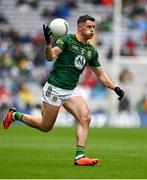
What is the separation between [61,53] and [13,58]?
64.4 feet

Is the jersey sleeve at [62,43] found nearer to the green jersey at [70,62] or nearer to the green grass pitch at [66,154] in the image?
the green jersey at [70,62]

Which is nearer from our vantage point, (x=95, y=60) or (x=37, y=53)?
(x=95, y=60)

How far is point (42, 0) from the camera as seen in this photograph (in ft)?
115

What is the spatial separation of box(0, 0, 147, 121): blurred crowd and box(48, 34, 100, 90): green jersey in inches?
675

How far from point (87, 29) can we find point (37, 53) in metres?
19.7

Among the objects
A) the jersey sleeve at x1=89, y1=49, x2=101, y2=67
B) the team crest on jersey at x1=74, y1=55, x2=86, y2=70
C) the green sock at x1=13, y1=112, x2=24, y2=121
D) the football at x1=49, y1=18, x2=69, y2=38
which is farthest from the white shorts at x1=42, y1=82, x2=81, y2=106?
the green sock at x1=13, y1=112, x2=24, y2=121

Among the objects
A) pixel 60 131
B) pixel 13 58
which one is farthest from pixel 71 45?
pixel 13 58

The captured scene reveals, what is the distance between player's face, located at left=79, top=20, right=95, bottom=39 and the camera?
12.9m

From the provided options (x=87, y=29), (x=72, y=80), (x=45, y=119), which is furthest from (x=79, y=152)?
(x=87, y=29)

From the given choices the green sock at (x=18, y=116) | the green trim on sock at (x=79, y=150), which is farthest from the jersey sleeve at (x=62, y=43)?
the green sock at (x=18, y=116)

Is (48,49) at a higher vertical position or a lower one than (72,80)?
higher

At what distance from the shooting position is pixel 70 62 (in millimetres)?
12906

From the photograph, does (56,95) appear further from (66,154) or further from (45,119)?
(66,154)

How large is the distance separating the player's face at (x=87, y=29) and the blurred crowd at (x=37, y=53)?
17.3 metres
